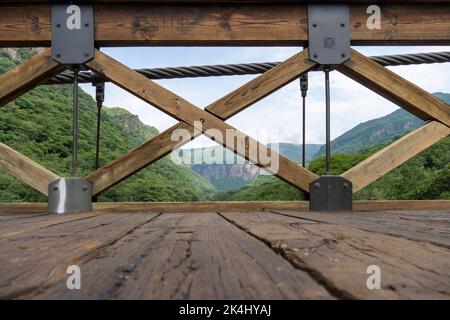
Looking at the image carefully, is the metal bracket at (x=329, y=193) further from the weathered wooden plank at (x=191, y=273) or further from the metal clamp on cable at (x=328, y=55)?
the weathered wooden plank at (x=191, y=273)

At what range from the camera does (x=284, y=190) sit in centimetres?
2009

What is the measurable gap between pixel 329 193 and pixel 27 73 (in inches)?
98.7

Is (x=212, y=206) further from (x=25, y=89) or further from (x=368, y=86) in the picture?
(x=25, y=89)

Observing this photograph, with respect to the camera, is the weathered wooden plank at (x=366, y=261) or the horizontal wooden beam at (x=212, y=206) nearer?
the weathered wooden plank at (x=366, y=261)

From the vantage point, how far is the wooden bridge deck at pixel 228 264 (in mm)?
807

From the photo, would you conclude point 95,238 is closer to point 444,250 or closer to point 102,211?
point 444,250

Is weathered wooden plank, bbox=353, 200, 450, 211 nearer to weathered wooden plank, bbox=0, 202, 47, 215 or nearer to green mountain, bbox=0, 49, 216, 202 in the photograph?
weathered wooden plank, bbox=0, 202, 47, 215

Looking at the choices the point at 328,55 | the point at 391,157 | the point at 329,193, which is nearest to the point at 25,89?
the point at 328,55

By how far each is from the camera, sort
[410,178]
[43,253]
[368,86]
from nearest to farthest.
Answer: [43,253]
[368,86]
[410,178]

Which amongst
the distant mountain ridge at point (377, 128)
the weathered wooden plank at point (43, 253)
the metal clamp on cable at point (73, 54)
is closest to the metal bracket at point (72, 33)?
the metal clamp on cable at point (73, 54)

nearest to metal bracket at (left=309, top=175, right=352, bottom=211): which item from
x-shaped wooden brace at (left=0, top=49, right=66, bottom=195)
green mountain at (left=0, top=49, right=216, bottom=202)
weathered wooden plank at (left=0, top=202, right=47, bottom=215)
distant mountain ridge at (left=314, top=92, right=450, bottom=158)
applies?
x-shaped wooden brace at (left=0, top=49, right=66, bottom=195)

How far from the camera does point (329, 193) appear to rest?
3.50 meters

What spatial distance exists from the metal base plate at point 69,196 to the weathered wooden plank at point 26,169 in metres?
0.08
